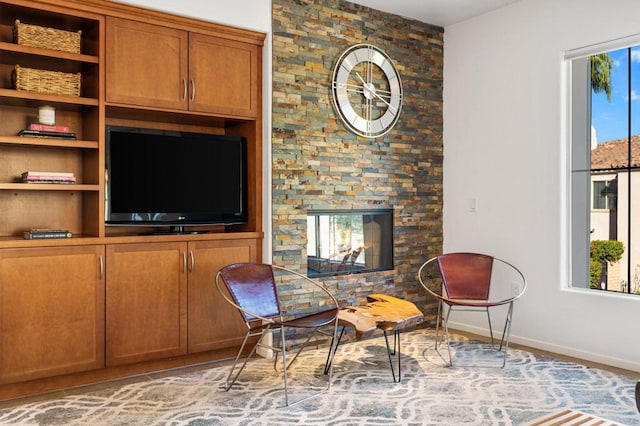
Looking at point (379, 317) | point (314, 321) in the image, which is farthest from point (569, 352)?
point (314, 321)

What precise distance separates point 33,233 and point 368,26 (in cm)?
304

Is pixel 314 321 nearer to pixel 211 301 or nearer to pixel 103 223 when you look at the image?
pixel 211 301

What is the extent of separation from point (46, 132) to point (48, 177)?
0.28 meters

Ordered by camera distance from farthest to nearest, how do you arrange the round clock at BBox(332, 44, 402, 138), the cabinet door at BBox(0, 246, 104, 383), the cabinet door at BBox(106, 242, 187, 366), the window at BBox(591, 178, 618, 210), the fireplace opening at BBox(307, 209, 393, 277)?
the round clock at BBox(332, 44, 402, 138), the fireplace opening at BBox(307, 209, 393, 277), the window at BBox(591, 178, 618, 210), the cabinet door at BBox(106, 242, 187, 366), the cabinet door at BBox(0, 246, 104, 383)

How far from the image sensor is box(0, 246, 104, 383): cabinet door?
3.19 m

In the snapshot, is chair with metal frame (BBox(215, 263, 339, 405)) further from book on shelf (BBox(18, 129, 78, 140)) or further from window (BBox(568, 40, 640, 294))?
window (BBox(568, 40, 640, 294))

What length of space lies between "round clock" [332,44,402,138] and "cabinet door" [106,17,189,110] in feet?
4.14

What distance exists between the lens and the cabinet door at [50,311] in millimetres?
3186

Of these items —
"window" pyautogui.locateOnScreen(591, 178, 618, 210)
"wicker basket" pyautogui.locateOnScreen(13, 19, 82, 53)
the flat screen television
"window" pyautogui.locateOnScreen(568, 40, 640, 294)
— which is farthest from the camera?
"window" pyautogui.locateOnScreen(591, 178, 618, 210)

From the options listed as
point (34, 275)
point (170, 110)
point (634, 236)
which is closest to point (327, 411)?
point (34, 275)

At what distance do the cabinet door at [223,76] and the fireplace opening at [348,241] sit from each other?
101 centimetres

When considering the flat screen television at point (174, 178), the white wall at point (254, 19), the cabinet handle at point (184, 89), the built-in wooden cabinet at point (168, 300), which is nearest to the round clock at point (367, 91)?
the white wall at point (254, 19)

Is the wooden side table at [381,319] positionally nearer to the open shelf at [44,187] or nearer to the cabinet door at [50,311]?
the cabinet door at [50,311]

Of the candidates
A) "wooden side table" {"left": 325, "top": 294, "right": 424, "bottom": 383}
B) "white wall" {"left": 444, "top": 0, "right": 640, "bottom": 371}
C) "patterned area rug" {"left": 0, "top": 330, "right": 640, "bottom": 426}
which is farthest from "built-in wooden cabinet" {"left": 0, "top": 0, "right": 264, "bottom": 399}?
"white wall" {"left": 444, "top": 0, "right": 640, "bottom": 371}
